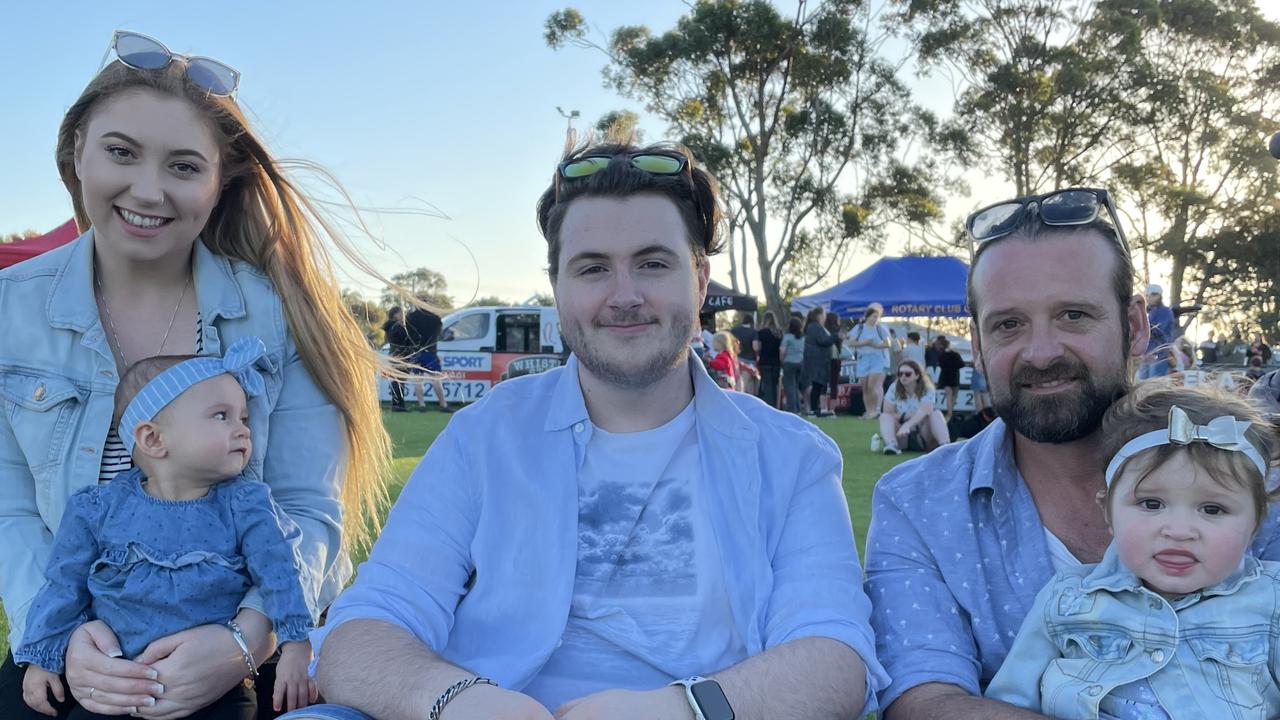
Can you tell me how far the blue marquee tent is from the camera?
24.4 meters

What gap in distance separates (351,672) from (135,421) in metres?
0.94

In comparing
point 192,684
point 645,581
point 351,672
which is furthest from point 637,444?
point 192,684

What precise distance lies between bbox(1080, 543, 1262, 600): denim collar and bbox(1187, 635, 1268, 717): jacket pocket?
0.11m

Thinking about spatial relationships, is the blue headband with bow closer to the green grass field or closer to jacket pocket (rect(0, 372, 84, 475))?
jacket pocket (rect(0, 372, 84, 475))

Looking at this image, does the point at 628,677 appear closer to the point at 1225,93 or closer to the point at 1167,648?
the point at 1167,648

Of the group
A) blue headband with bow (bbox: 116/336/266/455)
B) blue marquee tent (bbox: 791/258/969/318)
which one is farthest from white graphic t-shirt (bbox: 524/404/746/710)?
blue marquee tent (bbox: 791/258/969/318)

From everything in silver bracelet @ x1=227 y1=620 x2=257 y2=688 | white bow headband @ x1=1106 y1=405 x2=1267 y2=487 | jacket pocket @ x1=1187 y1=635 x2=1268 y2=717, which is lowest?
silver bracelet @ x1=227 y1=620 x2=257 y2=688

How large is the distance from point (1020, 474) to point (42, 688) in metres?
2.50

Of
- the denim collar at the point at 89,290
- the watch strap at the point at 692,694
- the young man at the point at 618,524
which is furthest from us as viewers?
the denim collar at the point at 89,290

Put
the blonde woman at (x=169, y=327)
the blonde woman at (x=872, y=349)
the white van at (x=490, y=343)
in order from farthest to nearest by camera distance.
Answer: the white van at (x=490, y=343)
the blonde woman at (x=872, y=349)
the blonde woman at (x=169, y=327)

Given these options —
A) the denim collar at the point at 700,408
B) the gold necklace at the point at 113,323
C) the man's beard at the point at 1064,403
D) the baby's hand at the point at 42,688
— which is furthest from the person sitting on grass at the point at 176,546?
the man's beard at the point at 1064,403

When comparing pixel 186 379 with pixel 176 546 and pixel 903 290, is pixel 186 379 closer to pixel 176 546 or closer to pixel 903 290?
pixel 176 546

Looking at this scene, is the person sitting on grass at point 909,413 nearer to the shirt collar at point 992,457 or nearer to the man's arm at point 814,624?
the shirt collar at point 992,457

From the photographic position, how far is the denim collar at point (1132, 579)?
7.11 feet
